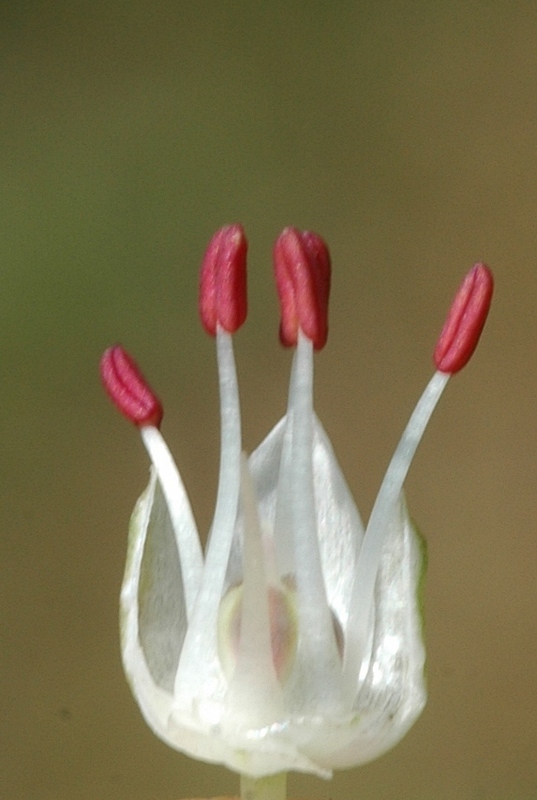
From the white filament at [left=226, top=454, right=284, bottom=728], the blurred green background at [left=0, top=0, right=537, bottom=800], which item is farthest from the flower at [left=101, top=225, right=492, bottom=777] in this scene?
the blurred green background at [left=0, top=0, right=537, bottom=800]

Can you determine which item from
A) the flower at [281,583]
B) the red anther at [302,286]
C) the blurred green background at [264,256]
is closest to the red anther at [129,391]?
the flower at [281,583]

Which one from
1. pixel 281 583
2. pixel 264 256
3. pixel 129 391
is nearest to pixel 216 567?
pixel 281 583

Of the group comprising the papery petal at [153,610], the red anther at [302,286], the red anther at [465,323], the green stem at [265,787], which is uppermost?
the red anther at [302,286]

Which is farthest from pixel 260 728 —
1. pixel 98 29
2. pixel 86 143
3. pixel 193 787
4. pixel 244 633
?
pixel 98 29

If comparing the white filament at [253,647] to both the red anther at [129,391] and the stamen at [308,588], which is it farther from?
the red anther at [129,391]

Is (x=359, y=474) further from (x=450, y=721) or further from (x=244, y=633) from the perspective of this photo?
(x=244, y=633)

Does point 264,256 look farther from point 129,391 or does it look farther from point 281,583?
point 281,583
